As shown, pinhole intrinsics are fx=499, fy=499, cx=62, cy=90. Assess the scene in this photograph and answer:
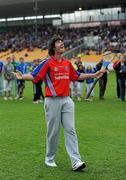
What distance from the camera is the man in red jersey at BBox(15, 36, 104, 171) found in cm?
771

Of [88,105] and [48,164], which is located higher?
[48,164]

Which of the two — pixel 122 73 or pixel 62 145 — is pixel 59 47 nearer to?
pixel 62 145

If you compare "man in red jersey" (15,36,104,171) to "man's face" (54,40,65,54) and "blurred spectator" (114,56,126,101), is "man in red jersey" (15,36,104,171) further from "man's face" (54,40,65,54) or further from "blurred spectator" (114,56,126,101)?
"blurred spectator" (114,56,126,101)

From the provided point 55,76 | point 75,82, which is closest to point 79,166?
point 55,76

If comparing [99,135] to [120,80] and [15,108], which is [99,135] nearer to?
[15,108]

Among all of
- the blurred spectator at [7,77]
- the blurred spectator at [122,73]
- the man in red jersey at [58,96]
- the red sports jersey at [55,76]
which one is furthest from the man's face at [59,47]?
the blurred spectator at [7,77]

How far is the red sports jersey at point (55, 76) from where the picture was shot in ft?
25.3

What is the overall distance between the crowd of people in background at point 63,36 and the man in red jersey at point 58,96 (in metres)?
39.3

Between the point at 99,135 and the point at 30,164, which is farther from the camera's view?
the point at 99,135

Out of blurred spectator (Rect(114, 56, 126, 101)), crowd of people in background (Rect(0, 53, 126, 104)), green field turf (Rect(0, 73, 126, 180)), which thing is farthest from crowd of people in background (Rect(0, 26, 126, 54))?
green field turf (Rect(0, 73, 126, 180))


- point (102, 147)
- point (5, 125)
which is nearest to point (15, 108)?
point (5, 125)

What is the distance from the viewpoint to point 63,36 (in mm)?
59938

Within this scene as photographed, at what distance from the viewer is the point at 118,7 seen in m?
59.9

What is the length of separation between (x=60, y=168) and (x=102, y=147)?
189 cm
